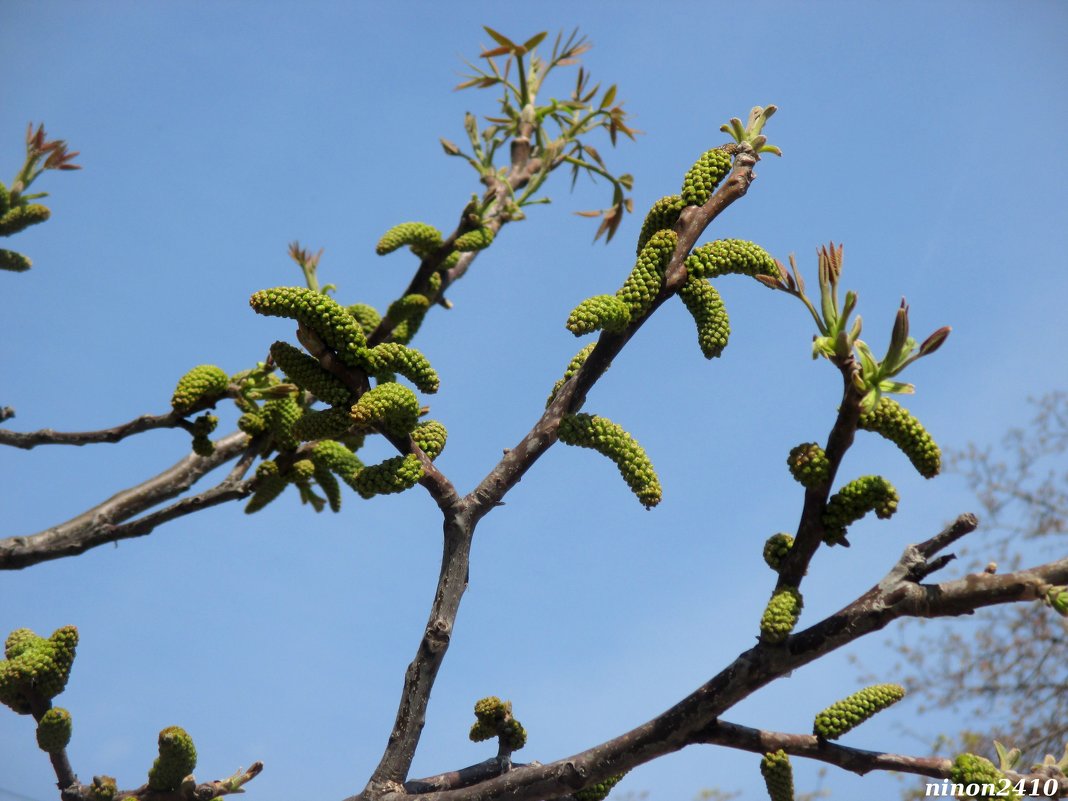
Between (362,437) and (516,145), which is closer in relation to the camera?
(362,437)

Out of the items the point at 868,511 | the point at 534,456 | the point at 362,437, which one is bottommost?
the point at 868,511

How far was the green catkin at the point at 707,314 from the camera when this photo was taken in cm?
189

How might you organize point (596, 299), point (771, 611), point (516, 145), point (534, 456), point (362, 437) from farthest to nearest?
point (516, 145) → point (362, 437) → point (534, 456) → point (596, 299) → point (771, 611)

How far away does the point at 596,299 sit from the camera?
178cm

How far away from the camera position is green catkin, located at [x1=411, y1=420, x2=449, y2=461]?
2041 millimetres

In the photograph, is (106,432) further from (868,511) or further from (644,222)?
(868,511)

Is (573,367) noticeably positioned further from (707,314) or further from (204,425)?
(204,425)

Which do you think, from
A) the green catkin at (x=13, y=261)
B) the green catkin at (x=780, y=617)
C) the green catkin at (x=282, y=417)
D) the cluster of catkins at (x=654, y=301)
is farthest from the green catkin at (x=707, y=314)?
the green catkin at (x=13, y=261)

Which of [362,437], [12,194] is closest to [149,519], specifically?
[362,437]

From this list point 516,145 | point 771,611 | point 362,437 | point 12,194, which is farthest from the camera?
point 516,145

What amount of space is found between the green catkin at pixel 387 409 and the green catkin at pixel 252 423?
1.20m

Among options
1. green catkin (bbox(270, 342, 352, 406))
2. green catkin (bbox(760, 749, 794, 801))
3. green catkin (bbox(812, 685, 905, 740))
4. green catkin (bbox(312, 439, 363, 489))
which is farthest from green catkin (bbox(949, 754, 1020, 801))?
green catkin (bbox(312, 439, 363, 489))

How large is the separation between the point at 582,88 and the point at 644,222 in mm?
2394

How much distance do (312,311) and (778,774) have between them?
4.29 feet
